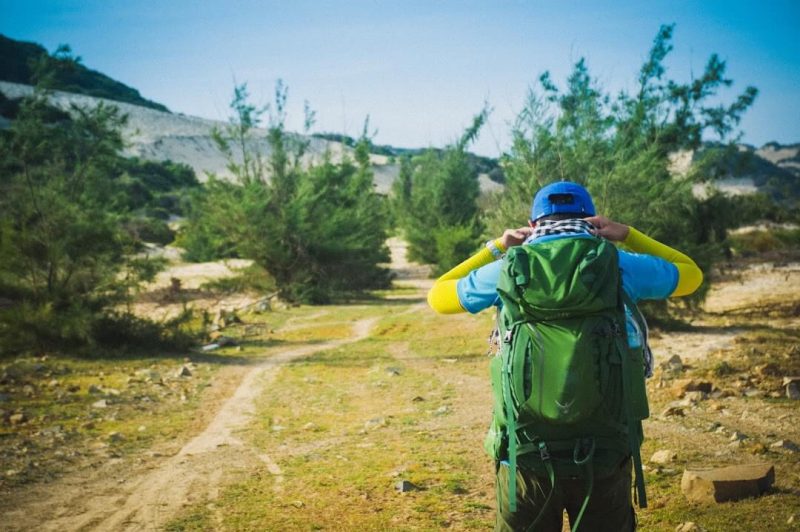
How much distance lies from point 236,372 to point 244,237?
10.3 m

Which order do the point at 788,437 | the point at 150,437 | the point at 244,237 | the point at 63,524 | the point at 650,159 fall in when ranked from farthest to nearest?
the point at 244,237
the point at 650,159
the point at 150,437
the point at 788,437
the point at 63,524

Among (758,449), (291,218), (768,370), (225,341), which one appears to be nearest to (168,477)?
(758,449)

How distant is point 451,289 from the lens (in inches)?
101

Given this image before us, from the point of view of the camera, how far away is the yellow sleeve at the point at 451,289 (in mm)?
2545

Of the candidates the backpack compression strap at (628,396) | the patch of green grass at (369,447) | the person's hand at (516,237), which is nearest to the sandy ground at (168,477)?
the patch of green grass at (369,447)

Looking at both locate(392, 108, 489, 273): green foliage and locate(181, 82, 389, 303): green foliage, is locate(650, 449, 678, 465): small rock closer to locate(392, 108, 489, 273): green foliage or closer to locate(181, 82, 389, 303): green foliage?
locate(181, 82, 389, 303): green foliage

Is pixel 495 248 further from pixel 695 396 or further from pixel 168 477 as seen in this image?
pixel 695 396

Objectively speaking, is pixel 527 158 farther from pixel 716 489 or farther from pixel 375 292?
pixel 375 292

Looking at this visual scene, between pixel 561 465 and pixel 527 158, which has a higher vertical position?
pixel 527 158

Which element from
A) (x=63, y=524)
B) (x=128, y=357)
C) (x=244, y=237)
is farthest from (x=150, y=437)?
(x=244, y=237)

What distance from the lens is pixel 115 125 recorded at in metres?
13.5

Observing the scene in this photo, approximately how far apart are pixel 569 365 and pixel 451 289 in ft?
2.30

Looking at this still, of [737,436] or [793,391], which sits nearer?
[737,436]

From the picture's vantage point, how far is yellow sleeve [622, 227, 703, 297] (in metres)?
2.40
